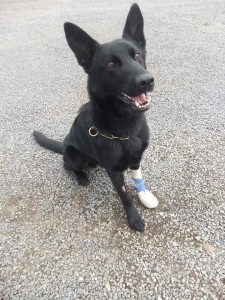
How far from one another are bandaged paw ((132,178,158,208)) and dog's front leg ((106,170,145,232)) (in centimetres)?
11

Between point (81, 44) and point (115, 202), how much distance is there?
1425 mm

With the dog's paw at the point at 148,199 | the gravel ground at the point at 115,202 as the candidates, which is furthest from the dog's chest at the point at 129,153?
the gravel ground at the point at 115,202

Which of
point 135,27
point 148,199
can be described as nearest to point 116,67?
point 135,27

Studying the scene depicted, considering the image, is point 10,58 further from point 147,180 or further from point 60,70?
point 147,180

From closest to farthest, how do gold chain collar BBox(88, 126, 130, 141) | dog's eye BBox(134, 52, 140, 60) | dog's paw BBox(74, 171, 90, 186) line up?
dog's eye BBox(134, 52, 140, 60) < gold chain collar BBox(88, 126, 130, 141) < dog's paw BBox(74, 171, 90, 186)

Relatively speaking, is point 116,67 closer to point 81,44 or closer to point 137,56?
point 137,56

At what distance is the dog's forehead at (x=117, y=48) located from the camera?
75.5 inches

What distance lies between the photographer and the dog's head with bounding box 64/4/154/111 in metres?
1.81

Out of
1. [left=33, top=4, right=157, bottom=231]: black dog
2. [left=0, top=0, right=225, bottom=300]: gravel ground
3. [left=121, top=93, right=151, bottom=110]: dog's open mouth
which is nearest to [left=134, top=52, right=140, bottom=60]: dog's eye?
[left=33, top=4, right=157, bottom=231]: black dog

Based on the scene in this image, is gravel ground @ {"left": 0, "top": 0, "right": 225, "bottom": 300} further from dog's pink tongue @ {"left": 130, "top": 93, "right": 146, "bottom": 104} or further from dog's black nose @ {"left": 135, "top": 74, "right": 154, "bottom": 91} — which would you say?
dog's black nose @ {"left": 135, "top": 74, "right": 154, "bottom": 91}

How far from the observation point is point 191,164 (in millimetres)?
2932

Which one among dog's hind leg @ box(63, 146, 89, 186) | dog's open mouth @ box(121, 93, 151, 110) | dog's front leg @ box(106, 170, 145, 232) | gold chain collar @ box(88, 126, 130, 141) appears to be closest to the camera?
dog's open mouth @ box(121, 93, 151, 110)

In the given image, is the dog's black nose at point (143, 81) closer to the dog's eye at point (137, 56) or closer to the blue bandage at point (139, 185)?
the dog's eye at point (137, 56)

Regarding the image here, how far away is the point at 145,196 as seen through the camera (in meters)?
2.51
